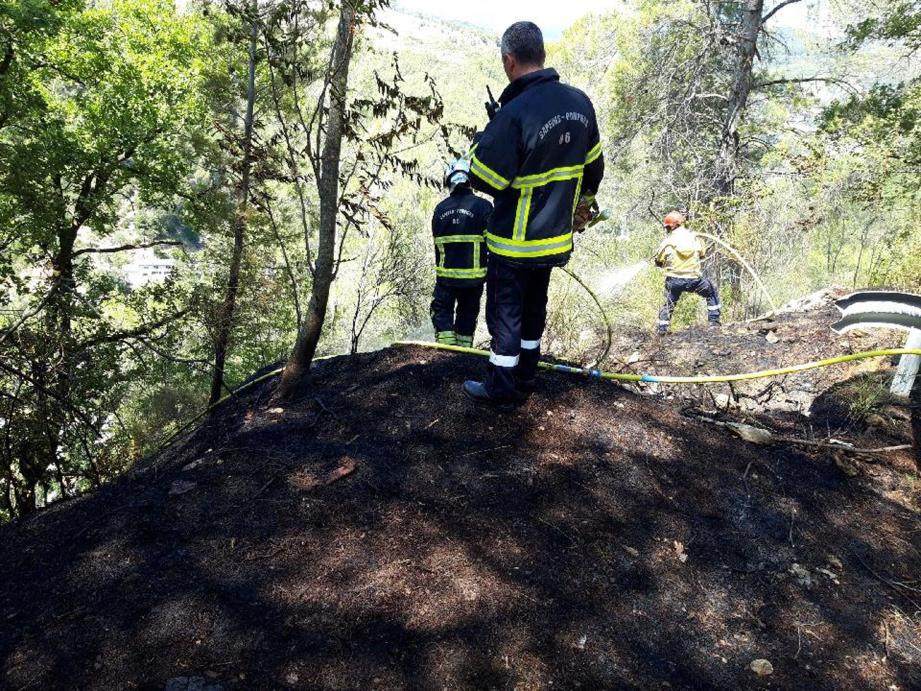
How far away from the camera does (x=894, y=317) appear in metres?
3.43

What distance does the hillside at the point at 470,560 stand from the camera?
5.80 feet

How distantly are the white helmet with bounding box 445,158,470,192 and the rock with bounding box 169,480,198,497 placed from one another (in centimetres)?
313

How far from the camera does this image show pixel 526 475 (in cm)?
274

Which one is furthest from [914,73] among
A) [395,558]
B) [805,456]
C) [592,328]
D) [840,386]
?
[395,558]

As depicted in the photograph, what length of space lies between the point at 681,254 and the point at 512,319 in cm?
538

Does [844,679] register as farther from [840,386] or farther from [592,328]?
[592,328]

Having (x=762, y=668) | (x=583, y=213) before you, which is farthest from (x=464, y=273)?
(x=762, y=668)

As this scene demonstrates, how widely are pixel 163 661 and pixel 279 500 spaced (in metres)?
0.87

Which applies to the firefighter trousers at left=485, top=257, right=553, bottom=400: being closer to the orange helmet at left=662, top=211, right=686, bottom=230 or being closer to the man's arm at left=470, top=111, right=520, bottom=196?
the man's arm at left=470, top=111, right=520, bottom=196

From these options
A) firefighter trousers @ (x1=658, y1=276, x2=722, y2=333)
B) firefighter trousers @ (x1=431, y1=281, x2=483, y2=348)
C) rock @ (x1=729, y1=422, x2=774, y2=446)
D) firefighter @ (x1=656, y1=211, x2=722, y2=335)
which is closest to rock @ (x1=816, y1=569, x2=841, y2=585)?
rock @ (x1=729, y1=422, x2=774, y2=446)

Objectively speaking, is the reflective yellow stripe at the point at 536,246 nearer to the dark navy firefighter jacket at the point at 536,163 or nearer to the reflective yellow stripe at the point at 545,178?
the dark navy firefighter jacket at the point at 536,163

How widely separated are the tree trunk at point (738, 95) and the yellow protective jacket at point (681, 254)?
3067mm

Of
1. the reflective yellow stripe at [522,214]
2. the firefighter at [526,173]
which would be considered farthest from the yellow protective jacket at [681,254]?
the reflective yellow stripe at [522,214]

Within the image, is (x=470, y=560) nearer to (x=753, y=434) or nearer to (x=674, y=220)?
(x=753, y=434)
